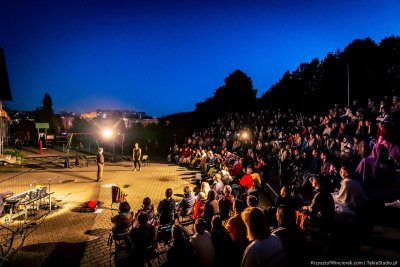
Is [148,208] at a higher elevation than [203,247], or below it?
higher

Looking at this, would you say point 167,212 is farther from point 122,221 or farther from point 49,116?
point 49,116

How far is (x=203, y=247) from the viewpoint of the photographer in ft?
16.5

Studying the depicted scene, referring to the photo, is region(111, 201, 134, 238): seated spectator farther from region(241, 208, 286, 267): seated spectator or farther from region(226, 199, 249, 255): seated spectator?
region(241, 208, 286, 267): seated spectator

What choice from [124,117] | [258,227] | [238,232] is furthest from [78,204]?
[124,117]

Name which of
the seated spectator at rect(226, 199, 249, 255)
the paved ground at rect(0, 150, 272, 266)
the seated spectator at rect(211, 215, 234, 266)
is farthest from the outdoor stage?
the seated spectator at rect(226, 199, 249, 255)

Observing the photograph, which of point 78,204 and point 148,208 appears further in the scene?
point 78,204

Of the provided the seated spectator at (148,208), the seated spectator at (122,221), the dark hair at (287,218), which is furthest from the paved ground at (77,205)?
the dark hair at (287,218)

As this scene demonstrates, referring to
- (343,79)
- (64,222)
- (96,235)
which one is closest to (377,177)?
(96,235)

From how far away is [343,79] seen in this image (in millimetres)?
29625

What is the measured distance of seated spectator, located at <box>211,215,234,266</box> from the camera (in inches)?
205

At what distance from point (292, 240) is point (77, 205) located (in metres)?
9.27

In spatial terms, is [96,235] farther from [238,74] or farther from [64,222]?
[238,74]

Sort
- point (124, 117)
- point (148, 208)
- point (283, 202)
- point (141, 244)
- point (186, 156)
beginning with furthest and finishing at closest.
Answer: point (124, 117), point (186, 156), point (148, 208), point (283, 202), point (141, 244)

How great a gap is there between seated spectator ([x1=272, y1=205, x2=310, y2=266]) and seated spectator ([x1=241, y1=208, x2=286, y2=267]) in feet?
Result: 2.22
